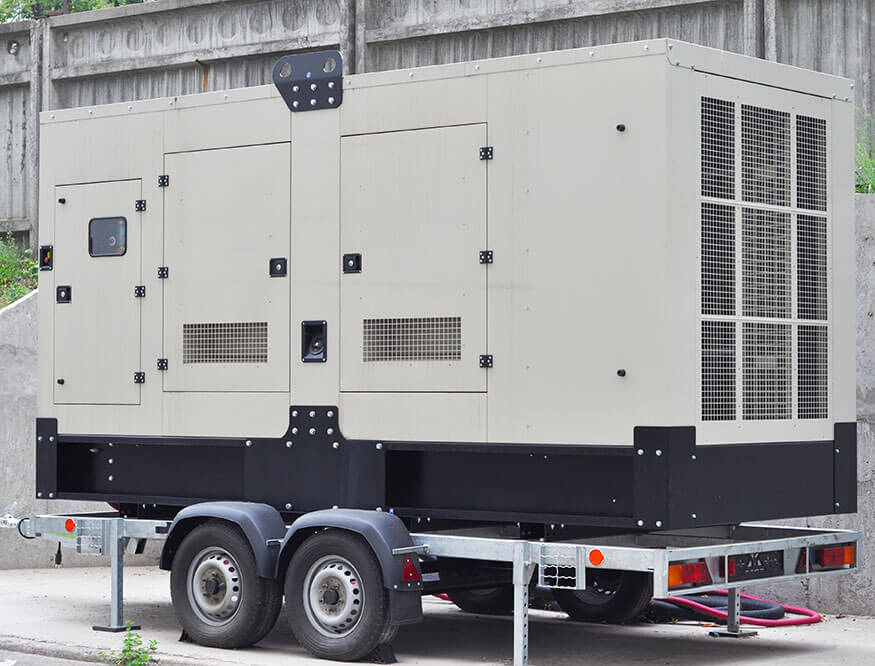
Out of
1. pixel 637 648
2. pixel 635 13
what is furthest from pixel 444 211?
pixel 635 13

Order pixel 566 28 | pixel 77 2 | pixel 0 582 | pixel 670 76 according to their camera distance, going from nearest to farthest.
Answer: pixel 670 76 → pixel 0 582 → pixel 566 28 → pixel 77 2

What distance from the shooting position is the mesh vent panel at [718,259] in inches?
364

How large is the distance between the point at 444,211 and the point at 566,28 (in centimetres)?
583

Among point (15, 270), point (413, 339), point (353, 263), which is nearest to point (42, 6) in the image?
point (15, 270)

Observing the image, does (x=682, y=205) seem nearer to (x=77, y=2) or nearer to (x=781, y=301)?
(x=781, y=301)

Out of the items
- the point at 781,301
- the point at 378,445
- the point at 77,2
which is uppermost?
the point at 77,2

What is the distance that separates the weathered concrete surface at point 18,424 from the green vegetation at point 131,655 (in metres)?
5.37

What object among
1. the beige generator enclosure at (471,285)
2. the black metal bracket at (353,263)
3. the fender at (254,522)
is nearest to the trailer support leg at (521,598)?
the beige generator enclosure at (471,285)

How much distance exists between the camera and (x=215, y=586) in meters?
10.5

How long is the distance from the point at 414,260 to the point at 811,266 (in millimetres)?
2424

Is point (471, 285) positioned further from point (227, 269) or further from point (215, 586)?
point (215, 586)

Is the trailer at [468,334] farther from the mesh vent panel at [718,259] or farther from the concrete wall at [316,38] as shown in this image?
the concrete wall at [316,38]

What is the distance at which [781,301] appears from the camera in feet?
32.0

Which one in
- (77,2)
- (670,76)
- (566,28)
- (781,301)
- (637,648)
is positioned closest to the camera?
(670,76)
